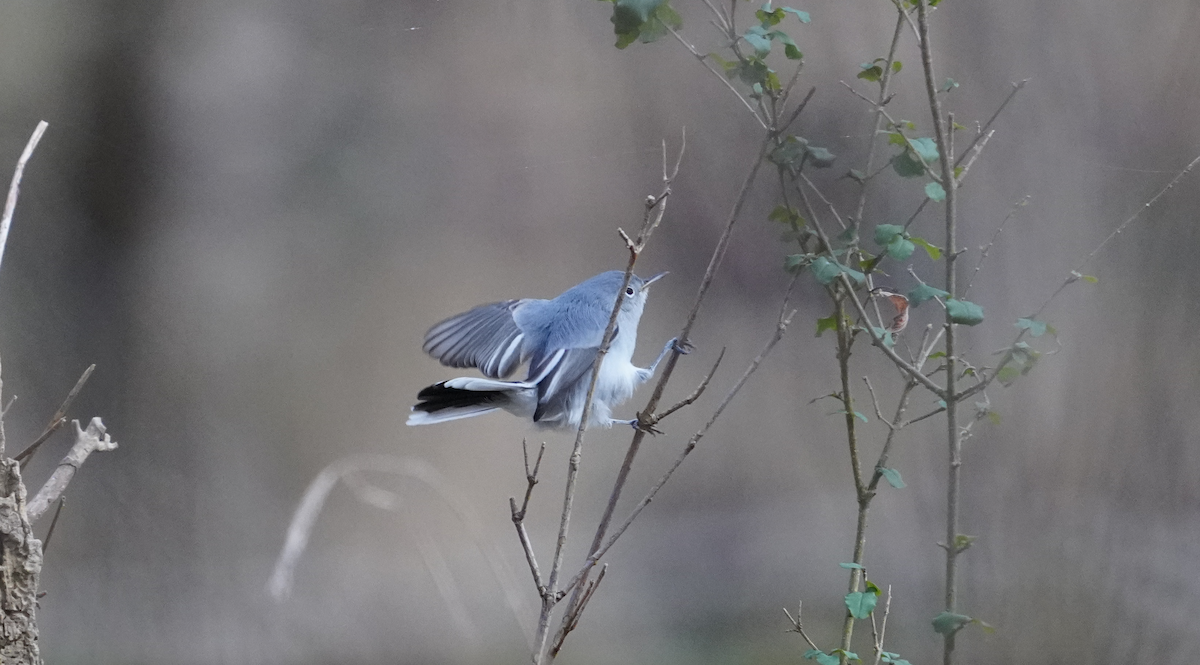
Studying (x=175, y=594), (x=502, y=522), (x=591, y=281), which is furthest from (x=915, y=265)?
(x=175, y=594)

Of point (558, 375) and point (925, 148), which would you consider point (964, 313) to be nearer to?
point (925, 148)

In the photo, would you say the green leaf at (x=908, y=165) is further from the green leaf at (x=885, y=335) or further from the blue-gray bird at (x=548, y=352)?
the blue-gray bird at (x=548, y=352)

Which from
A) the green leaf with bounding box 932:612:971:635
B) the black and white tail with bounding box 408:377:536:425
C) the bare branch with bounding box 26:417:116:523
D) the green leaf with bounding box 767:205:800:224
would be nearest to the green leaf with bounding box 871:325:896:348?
the green leaf with bounding box 767:205:800:224

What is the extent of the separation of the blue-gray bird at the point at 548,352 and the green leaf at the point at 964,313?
0.30 meters

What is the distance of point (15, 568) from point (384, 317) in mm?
880

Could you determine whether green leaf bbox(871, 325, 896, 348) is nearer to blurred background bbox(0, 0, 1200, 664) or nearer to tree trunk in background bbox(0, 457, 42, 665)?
blurred background bbox(0, 0, 1200, 664)

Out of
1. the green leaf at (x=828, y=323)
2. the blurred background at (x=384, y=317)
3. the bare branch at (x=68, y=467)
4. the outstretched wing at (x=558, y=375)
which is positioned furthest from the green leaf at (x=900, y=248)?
the bare branch at (x=68, y=467)

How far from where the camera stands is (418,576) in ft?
5.04

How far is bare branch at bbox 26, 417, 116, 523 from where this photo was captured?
23.5 inches

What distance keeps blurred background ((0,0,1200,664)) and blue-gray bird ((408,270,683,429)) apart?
29cm

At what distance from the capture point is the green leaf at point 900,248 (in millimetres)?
671

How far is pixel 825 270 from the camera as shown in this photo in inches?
27.2

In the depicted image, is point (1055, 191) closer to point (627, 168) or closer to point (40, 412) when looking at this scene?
point (627, 168)

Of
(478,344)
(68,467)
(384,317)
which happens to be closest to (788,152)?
(478,344)
